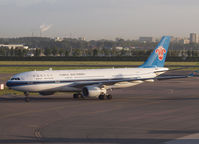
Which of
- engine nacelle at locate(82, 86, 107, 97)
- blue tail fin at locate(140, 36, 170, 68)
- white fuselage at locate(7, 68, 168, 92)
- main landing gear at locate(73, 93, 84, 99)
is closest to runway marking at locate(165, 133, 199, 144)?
engine nacelle at locate(82, 86, 107, 97)

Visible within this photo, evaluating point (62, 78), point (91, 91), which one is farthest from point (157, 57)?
point (62, 78)

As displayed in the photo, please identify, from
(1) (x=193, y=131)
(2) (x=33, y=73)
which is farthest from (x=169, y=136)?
(2) (x=33, y=73)

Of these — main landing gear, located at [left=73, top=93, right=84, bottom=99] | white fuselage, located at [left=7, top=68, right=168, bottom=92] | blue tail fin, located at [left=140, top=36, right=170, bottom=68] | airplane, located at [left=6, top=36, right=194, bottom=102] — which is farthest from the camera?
blue tail fin, located at [left=140, top=36, right=170, bottom=68]

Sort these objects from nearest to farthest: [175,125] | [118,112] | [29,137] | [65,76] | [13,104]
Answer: [29,137] < [175,125] < [118,112] < [13,104] < [65,76]

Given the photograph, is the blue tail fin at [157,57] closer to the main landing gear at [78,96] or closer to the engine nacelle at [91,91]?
the main landing gear at [78,96]

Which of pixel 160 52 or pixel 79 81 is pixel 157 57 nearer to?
pixel 160 52

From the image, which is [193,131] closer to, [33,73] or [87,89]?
[87,89]

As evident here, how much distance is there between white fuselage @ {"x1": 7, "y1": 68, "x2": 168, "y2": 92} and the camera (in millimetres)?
37344

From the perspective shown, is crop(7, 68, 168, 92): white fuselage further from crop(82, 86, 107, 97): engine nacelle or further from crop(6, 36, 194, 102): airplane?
crop(82, 86, 107, 97): engine nacelle

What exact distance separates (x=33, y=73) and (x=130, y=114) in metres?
12.7

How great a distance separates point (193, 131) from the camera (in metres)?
23.1

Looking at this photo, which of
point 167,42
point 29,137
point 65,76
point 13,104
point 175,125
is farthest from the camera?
point 167,42

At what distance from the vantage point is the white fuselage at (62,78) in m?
37.3

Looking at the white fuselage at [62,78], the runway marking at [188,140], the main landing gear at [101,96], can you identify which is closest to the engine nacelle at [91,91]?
the main landing gear at [101,96]
